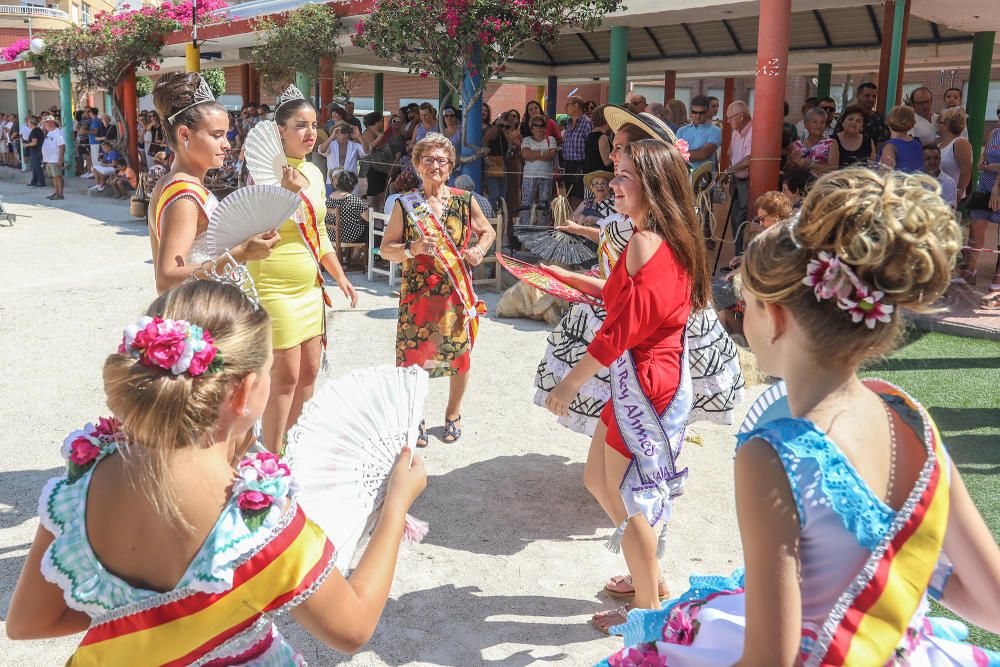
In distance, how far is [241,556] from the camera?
55.9 inches

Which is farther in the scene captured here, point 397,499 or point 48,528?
point 397,499

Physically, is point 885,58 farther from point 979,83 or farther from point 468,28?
point 468,28

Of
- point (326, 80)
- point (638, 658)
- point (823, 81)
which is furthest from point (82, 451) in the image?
point (823, 81)

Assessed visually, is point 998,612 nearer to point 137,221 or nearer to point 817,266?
point 817,266

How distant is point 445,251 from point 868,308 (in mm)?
3502

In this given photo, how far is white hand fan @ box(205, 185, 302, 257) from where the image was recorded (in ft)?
10.2

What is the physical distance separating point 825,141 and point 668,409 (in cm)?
652

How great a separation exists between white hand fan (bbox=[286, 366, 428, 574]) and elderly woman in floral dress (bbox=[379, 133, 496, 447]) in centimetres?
288

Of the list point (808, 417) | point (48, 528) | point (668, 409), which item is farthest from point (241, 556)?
point (668, 409)

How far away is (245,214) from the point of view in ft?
10.5

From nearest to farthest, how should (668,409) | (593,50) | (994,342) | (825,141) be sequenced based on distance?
1. (668,409)
2. (994,342)
3. (825,141)
4. (593,50)

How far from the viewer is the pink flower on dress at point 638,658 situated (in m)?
1.57

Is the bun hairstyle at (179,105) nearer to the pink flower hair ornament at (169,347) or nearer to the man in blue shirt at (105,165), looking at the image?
the pink flower hair ornament at (169,347)

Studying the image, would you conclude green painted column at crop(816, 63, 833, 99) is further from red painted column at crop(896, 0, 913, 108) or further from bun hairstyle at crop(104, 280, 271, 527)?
bun hairstyle at crop(104, 280, 271, 527)
